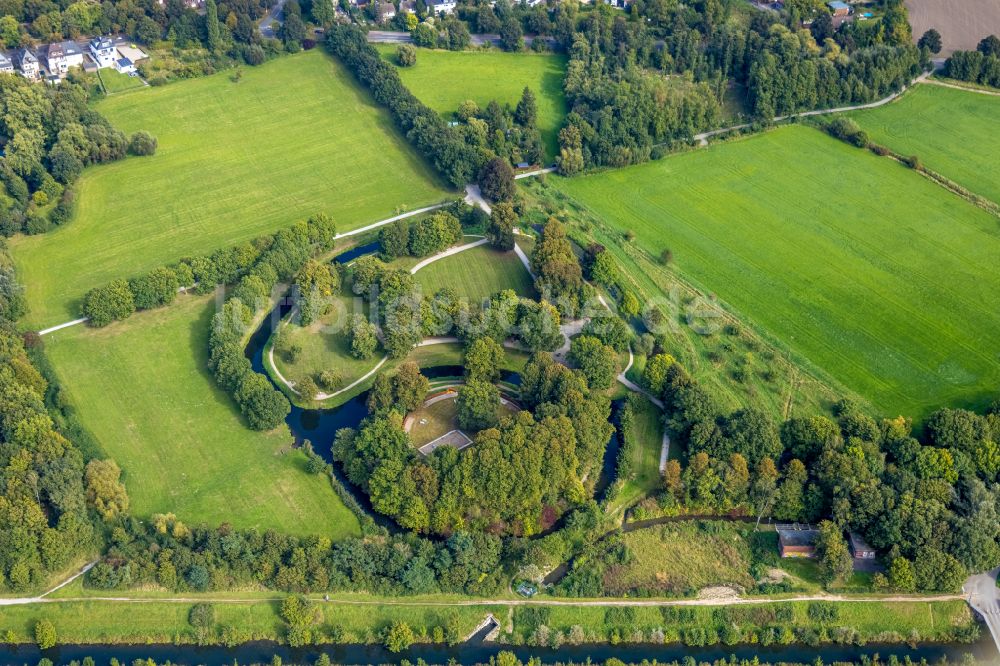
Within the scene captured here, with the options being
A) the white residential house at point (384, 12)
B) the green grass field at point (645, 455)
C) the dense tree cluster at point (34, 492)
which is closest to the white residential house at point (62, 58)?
the white residential house at point (384, 12)

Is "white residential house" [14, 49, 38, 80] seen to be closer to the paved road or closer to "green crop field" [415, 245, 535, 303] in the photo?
"green crop field" [415, 245, 535, 303]

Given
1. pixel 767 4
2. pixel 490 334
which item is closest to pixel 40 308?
pixel 490 334

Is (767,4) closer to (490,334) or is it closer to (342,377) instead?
(490,334)

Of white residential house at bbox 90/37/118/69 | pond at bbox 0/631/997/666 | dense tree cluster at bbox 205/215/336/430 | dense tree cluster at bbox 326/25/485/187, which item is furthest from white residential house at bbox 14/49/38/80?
pond at bbox 0/631/997/666

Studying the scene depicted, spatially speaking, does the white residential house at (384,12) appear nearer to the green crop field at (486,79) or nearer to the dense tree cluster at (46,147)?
the green crop field at (486,79)

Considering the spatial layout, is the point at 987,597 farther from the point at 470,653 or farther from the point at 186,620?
the point at 186,620

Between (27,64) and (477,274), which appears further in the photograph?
(27,64)

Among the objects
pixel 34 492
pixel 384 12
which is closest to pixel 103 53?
pixel 384 12
